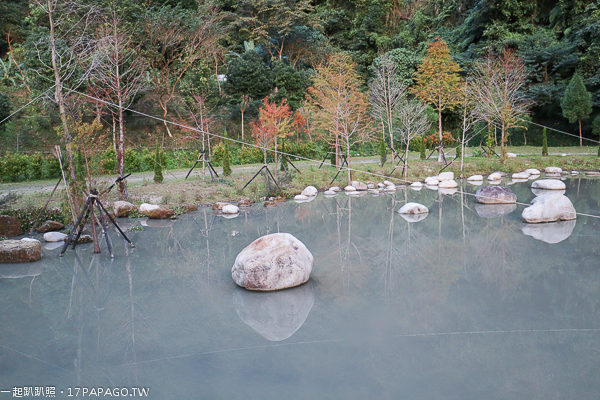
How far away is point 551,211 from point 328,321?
7.07 meters

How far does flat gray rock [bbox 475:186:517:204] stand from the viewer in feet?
40.3

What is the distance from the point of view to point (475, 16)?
2986 cm

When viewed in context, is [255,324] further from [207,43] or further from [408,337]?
[207,43]

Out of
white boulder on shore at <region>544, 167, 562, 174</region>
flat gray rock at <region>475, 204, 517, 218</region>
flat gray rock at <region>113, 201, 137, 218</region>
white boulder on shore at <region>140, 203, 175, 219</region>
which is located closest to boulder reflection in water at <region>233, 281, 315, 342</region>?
white boulder on shore at <region>140, 203, 175, 219</region>

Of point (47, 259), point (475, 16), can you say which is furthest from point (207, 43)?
point (47, 259)

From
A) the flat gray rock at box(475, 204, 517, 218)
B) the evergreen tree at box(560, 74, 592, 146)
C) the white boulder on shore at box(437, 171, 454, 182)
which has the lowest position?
the white boulder on shore at box(437, 171, 454, 182)

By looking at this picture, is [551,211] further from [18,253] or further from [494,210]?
[18,253]

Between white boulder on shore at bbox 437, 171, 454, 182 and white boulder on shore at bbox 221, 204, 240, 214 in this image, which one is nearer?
white boulder on shore at bbox 221, 204, 240, 214

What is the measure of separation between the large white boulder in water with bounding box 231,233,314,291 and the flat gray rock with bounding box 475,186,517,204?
8163mm

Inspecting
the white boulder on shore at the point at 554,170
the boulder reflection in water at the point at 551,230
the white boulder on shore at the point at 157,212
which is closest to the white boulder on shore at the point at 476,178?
the white boulder on shore at the point at 554,170

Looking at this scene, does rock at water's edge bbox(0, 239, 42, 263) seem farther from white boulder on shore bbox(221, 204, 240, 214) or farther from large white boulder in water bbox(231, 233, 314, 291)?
white boulder on shore bbox(221, 204, 240, 214)

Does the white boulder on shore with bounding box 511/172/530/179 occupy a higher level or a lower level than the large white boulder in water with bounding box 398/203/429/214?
lower

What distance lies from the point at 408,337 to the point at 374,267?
8.33 feet

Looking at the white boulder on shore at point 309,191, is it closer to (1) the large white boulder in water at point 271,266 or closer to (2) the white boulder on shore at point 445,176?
(2) the white boulder on shore at point 445,176
